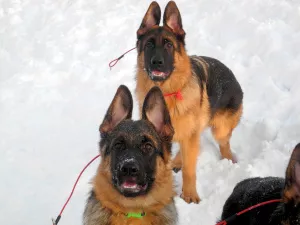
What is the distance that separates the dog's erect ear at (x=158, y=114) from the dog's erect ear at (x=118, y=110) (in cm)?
19

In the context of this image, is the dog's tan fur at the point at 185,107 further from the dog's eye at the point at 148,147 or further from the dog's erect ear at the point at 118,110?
the dog's eye at the point at 148,147

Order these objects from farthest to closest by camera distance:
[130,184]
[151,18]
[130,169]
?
[151,18] < [130,184] < [130,169]

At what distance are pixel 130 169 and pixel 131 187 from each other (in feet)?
0.78

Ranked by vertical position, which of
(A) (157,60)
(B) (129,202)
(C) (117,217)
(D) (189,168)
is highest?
(A) (157,60)

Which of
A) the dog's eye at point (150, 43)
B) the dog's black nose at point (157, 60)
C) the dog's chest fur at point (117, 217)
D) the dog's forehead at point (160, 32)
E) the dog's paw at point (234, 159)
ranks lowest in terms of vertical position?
the dog's paw at point (234, 159)

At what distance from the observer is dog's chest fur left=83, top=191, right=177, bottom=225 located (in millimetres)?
3730

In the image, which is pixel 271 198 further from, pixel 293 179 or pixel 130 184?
pixel 130 184

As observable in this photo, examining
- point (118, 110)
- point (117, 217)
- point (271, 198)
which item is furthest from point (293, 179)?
point (118, 110)

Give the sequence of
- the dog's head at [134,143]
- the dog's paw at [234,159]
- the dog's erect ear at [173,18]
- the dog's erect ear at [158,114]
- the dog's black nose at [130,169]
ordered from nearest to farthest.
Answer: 1. the dog's black nose at [130,169]
2. the dog's head at [134,143]
3. the dog's erect ear at [158,114]
4. the dog's erect ear at [173,18]
5. the dog's paw at [234,159]

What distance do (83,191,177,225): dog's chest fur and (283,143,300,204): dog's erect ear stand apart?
1.31m

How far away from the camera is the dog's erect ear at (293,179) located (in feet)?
9.20

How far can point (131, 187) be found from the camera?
3.55 meters

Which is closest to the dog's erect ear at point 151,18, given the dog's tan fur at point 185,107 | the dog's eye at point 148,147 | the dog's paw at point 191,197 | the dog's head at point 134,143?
the dog's tan fur at point 185,107

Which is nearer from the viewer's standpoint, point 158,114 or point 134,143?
point 134,143
